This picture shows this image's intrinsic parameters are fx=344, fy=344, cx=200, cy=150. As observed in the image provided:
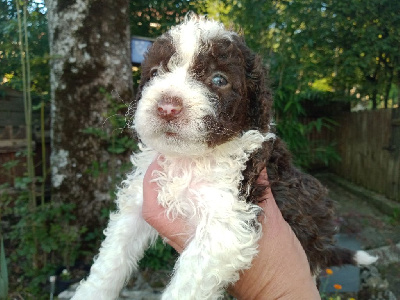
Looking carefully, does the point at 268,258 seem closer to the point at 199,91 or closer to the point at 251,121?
the point at 251,121

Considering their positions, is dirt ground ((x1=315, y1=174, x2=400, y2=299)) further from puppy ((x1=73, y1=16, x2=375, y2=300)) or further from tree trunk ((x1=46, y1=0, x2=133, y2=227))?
tree trunk ((x1=46, y1=0, x2=133, y2=227))

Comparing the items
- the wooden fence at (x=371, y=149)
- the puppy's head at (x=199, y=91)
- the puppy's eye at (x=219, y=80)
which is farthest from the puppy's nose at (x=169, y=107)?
the wooden fence at (x=371, y=149)

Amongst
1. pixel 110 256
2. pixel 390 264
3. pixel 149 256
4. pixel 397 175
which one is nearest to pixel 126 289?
pixel 149 256

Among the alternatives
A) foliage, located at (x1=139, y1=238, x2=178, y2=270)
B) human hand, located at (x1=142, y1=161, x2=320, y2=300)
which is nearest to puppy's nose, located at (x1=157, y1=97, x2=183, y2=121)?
human hand, located at (x1=142, y1=161, x2=320, y2=300)

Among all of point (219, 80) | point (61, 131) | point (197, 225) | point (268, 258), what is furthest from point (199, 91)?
point (61, 131)

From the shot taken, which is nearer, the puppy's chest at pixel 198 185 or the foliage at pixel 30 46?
the puppy's chest at pixel 198 185

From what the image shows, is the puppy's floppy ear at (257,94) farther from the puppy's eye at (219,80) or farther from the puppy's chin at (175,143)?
the puppy's chin at (175,143)

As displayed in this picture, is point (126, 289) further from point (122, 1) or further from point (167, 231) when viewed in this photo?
point (122, 1)
